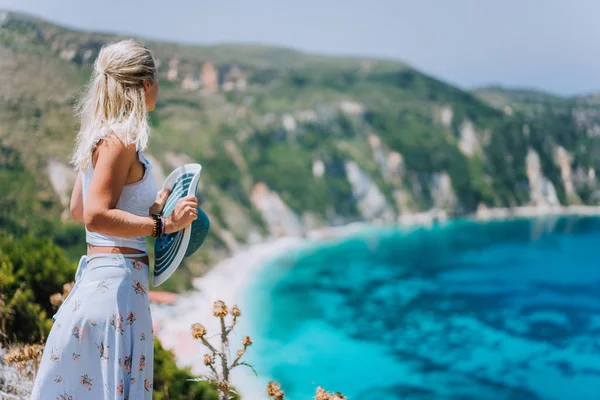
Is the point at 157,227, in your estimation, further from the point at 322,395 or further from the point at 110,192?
the point at 322,395

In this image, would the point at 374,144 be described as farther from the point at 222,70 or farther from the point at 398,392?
the point at 398,392

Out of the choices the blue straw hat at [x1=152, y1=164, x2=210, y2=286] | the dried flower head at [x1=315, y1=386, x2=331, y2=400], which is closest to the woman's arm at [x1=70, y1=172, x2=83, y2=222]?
the blue straw hat at [x1=152, y1=164, x2=210, y2=286]

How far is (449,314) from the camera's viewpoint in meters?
37.2

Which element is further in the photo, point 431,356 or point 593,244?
point 593,244

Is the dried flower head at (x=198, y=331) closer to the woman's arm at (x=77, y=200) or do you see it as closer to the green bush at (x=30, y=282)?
the woman's arm at (x=77, y=200)

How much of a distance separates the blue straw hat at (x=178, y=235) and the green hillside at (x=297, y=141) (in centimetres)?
3720

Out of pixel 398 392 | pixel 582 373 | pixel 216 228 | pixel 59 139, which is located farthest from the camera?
pixel 216 228

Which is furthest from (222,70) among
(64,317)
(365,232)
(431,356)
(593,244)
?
(64,317)

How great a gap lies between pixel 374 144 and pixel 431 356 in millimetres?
56759

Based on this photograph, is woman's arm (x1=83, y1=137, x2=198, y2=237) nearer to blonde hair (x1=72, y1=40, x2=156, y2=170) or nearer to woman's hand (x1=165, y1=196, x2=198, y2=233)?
blonde hair (x1=72, y1=40, x2=156, y2=170)

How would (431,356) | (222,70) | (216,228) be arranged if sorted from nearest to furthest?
(431,356) < (216,228) < (222,70)

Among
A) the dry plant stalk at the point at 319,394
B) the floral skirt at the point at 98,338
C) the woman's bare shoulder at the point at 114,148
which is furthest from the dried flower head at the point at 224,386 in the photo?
the woman's bare shoulder at the point at 114,148

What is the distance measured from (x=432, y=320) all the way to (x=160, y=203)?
34763 mm

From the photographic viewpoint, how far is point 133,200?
3086mm
